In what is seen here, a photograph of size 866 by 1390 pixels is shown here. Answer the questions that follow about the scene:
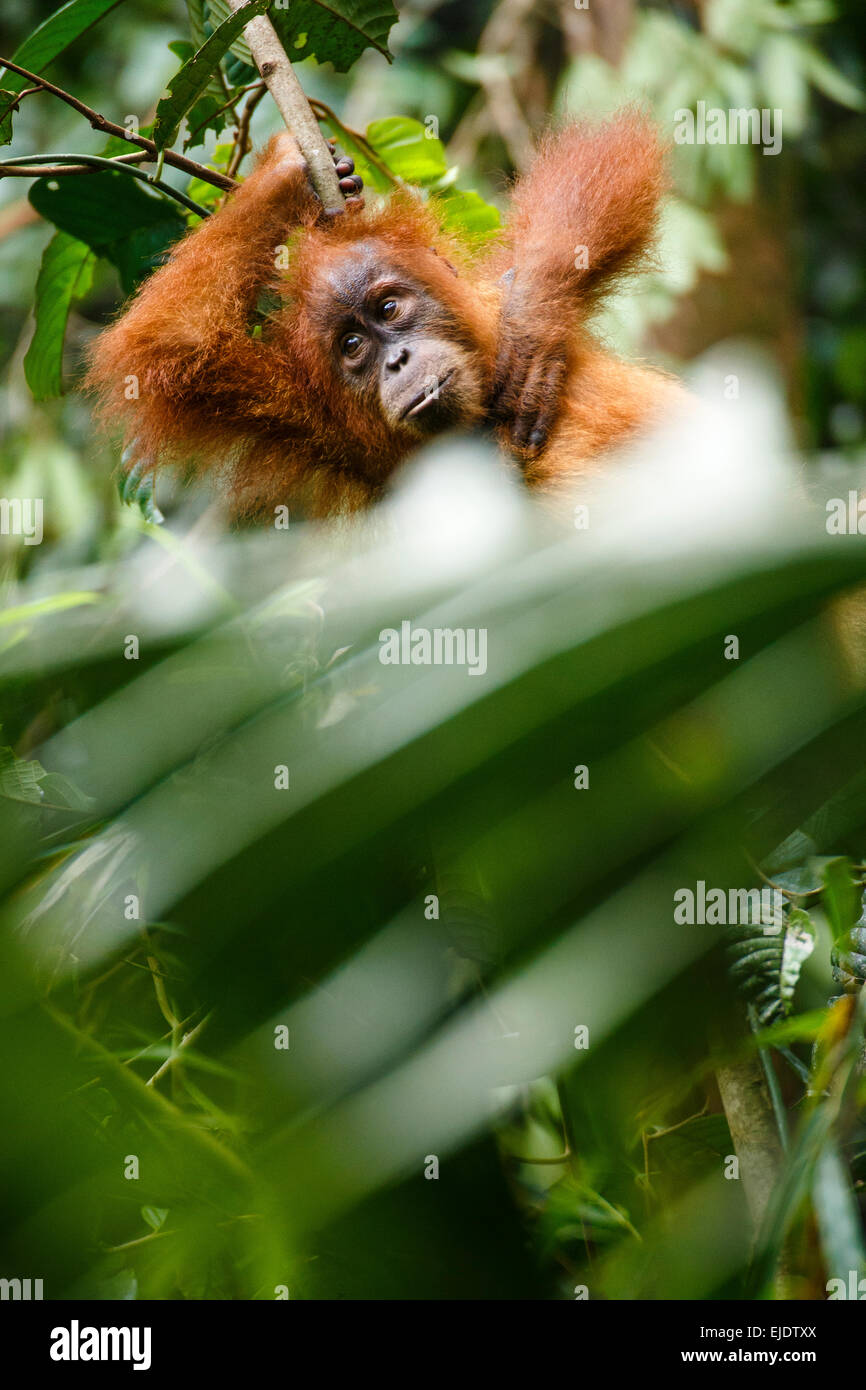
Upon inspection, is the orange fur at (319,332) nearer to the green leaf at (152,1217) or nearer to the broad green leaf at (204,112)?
the broad green leaf at (204,112)

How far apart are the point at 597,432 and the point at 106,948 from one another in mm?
1811

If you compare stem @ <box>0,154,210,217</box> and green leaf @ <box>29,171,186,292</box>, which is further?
green leaf @ <box>29,171,186,292</box>

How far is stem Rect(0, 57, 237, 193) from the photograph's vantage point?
1.40 meters

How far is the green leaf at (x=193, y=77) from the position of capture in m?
1.29

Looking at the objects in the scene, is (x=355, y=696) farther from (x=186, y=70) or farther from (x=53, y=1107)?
(x=186, y=70)

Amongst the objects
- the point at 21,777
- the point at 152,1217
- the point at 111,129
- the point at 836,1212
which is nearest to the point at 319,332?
the point at 111,129

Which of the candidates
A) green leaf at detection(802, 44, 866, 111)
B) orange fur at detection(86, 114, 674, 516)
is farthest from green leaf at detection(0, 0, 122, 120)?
green leaf at detection(802, 44, 866, 111)

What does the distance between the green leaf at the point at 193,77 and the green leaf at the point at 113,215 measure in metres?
0.36

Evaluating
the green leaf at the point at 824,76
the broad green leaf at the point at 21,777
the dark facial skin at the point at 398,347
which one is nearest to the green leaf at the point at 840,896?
the broad green leaf at the point at 21,777

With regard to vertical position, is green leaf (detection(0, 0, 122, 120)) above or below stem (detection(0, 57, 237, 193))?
above

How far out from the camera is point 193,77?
140cm

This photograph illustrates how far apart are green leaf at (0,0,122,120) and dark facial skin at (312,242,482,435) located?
0.64 meters

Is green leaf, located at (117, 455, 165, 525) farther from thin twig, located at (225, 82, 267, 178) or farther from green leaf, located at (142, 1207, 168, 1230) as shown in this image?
green leaf, located at (142, 1207, 168, 1230)

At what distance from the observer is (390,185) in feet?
7.11
